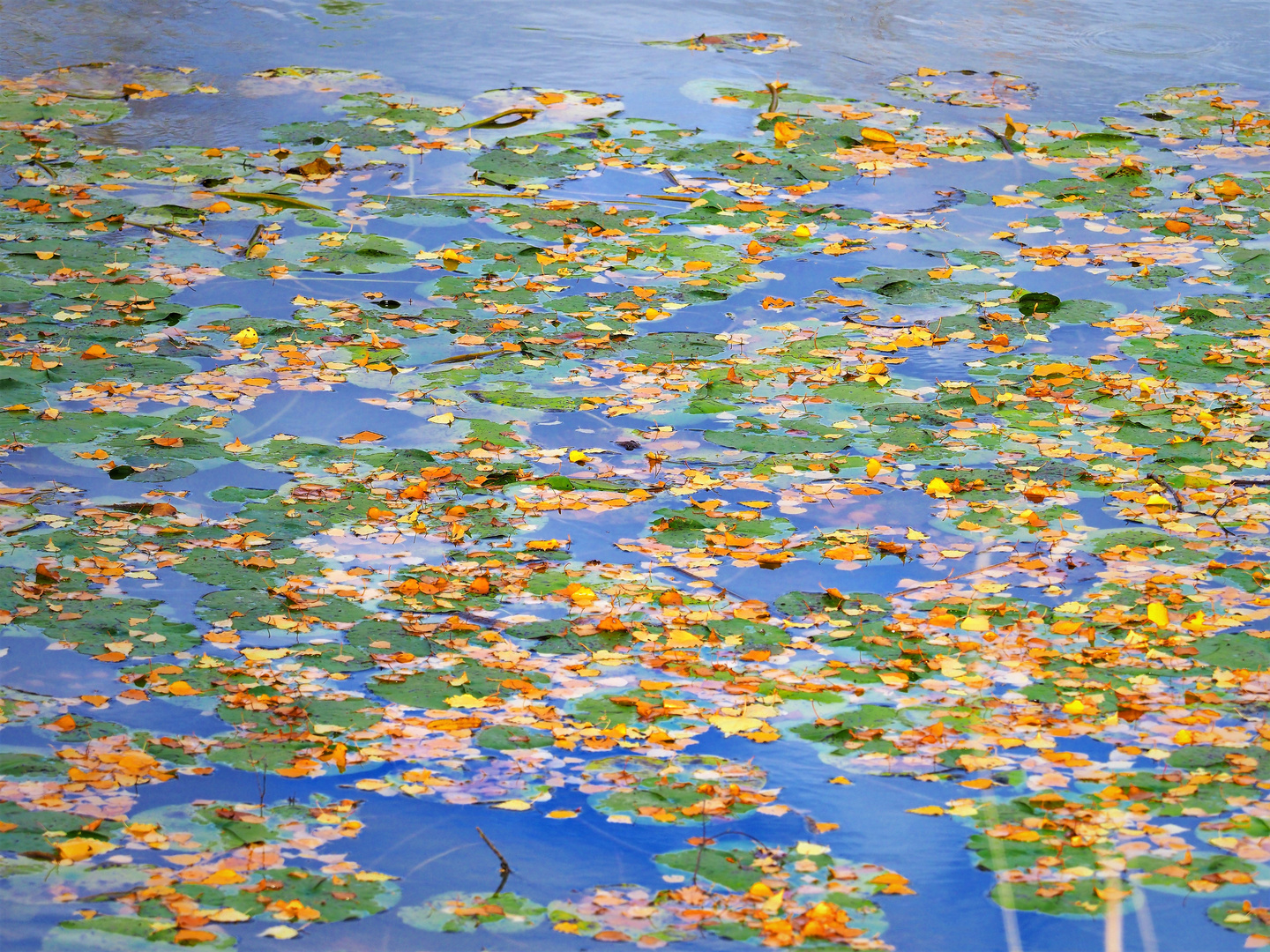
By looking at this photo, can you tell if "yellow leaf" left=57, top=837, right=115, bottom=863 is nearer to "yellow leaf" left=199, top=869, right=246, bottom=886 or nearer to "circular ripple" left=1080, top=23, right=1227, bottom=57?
"yellow leaf" left=199, top=869, right=246, bottom=886

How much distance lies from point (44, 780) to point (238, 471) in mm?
1065

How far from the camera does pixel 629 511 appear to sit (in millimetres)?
2879

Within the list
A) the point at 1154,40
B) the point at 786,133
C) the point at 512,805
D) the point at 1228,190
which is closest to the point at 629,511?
the point at 512,805

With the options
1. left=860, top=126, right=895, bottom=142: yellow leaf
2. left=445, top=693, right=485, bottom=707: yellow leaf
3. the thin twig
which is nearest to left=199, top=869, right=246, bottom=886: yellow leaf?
the thin twig

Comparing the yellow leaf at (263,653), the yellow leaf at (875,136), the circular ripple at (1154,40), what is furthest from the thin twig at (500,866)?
the circular ripple at (1154,40)

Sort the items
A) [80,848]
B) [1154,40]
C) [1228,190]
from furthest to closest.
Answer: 1. [1154,40]
2. [1228,190]
3. [80,848]

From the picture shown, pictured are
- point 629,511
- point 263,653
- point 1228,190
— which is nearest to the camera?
point 263,653

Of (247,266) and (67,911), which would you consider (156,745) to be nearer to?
(67,911)

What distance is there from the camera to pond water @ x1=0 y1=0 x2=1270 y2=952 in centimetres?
193

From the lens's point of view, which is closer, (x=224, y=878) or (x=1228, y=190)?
(x=224, y=878)

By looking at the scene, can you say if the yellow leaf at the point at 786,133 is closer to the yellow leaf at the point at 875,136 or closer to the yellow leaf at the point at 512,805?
the yellow leaf at the point at 875,136

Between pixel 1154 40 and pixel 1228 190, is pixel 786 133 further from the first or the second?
pixel 1154 40

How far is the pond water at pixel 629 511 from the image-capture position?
A: 193cm

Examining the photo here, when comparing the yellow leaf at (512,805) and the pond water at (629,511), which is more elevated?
the pond water at (629,511)
